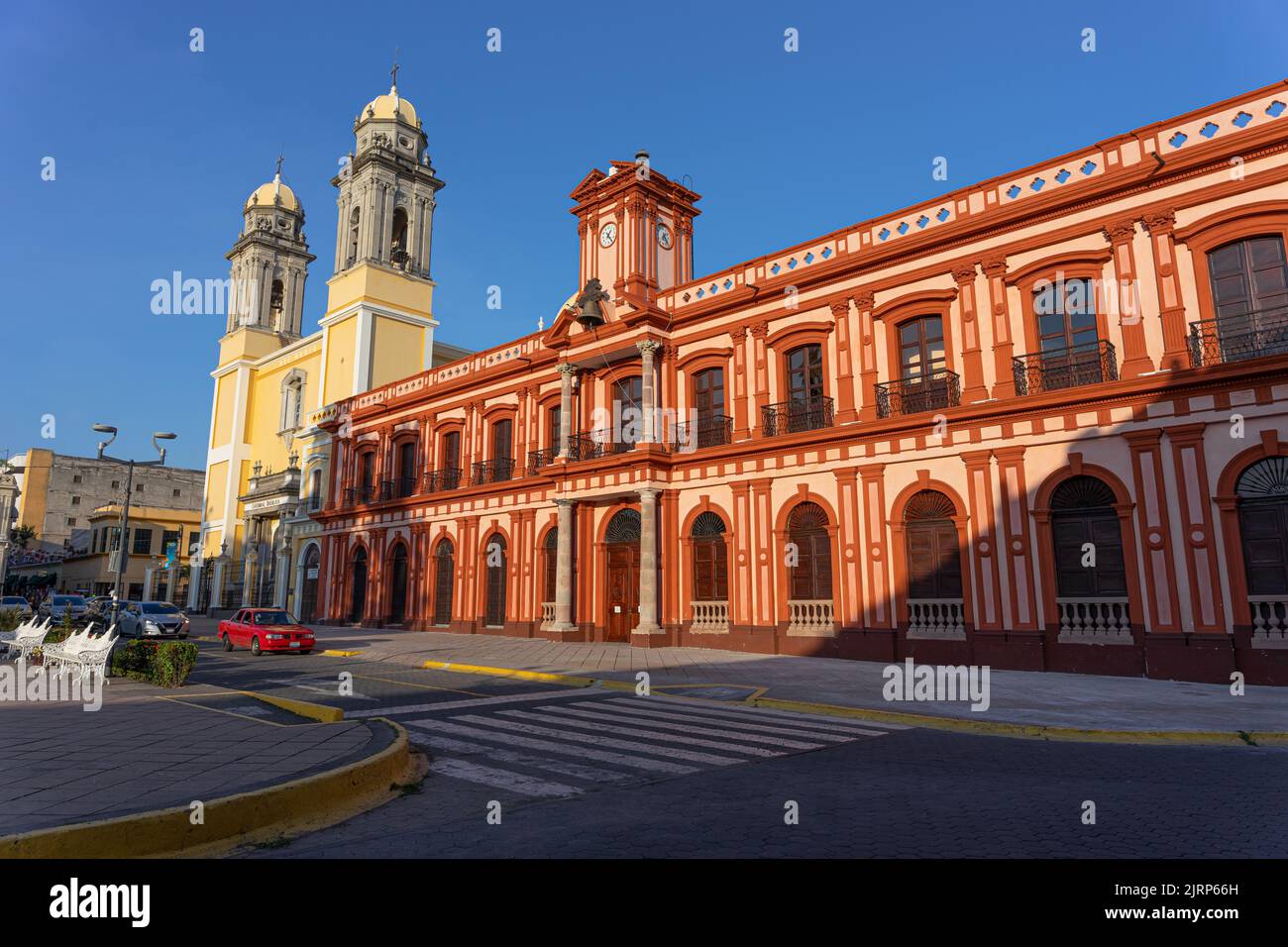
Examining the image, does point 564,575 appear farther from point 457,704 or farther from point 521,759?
point 521,759

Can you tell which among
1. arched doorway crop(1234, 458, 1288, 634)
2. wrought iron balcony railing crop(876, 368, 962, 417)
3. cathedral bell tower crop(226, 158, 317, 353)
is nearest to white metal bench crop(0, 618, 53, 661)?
wrought iron balcony railing crop(876, 368, 962, 417)

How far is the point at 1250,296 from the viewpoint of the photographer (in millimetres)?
15219

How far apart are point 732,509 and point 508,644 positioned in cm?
826

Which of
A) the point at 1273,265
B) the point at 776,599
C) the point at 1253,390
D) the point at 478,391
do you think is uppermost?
the point at 478,391

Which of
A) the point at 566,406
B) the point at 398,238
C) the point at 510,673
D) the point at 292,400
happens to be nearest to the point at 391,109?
the point at 398,238

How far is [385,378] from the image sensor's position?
41.6 m

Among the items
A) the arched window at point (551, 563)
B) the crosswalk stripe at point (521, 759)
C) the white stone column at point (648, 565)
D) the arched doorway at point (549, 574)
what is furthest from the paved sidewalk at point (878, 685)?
the crosswalk stripe at point (521, 759)

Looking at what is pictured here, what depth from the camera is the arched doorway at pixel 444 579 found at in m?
31.3

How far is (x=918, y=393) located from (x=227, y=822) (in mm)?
17690

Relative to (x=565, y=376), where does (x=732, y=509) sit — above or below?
below

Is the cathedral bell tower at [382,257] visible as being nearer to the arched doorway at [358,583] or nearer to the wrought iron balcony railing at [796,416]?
the arched doorway at [358,583]
